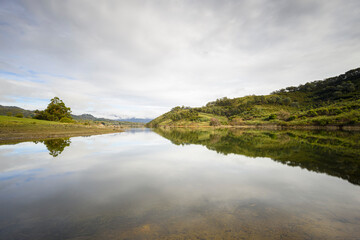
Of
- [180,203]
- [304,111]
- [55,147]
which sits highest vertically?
[304,111]

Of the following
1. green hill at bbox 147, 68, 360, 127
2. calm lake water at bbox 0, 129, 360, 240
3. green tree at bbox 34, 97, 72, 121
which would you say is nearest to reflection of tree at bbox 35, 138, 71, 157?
calm lake water at bbox 0, 129, 360, 240

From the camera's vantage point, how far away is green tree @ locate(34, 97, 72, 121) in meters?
62.8

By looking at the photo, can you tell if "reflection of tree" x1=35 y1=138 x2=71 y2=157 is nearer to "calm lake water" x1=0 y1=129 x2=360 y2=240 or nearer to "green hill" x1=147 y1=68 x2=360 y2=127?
"calm lake water" x1=0 y1=129 x2=360 y2=240

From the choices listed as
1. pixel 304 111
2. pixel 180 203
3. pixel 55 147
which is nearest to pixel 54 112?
pixel 55 147

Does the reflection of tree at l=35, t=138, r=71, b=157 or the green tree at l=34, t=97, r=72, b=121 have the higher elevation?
the green tree at l=34, t=97, r=72, b=121

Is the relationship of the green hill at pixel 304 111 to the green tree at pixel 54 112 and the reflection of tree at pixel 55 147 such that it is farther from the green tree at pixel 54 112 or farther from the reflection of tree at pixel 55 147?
the green tree at pixel 54 112

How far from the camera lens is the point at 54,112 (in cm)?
6669

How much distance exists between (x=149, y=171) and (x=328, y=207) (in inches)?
376

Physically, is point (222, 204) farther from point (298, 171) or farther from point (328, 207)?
point (298, 171)

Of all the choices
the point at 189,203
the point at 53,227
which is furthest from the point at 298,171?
the point at 53,227

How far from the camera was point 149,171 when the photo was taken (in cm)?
1136

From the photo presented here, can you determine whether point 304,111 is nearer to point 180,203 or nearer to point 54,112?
point 180,203

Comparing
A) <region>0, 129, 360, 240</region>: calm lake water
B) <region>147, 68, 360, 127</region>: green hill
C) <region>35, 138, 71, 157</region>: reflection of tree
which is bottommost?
<region>0, 129, 360, 240</region>: calm lake water

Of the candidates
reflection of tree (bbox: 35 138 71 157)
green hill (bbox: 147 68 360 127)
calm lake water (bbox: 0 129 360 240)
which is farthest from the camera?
green hill (bbox: 147 68 360 127)
